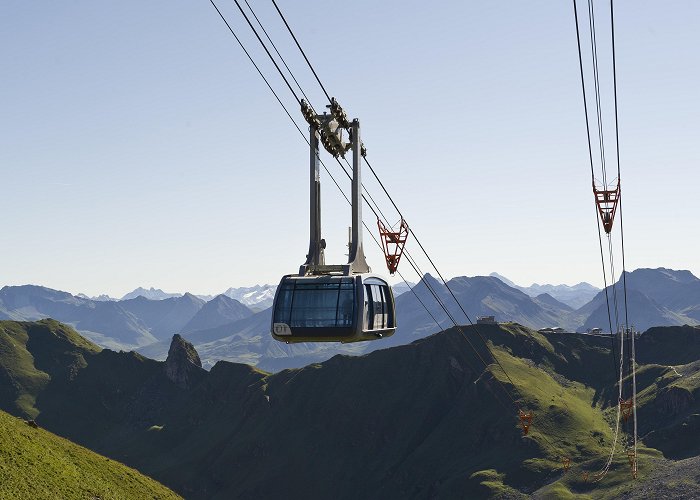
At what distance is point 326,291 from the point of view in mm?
50875

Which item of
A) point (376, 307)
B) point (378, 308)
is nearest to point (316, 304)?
point (376, 307)

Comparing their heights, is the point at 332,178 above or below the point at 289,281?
above

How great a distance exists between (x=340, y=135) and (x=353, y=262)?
7.59 m

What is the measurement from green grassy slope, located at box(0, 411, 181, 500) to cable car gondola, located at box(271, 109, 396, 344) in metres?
81.8

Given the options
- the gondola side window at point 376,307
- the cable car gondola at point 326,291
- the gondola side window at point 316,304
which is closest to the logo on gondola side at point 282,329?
the cable car gondola at point 326,291

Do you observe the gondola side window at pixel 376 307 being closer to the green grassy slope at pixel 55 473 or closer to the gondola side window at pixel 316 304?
the gondola side window at pixel 316 304

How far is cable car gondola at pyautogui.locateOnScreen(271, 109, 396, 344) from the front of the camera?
49312 mm

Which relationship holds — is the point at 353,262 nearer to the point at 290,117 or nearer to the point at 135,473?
the point at 290,117

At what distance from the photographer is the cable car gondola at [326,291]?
49.3 m

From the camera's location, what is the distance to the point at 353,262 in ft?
171

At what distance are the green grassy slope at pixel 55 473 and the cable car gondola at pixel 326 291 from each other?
81793 mm

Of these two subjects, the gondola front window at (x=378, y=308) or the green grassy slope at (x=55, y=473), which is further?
the green grassy slope at (x=55, y=473)

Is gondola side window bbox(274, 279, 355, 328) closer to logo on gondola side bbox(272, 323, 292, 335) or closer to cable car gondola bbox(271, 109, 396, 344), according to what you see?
cable car gondola bbox(271, 109, 396, 344)

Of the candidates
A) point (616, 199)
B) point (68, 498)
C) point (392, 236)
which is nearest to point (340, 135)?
point (616, 199)
